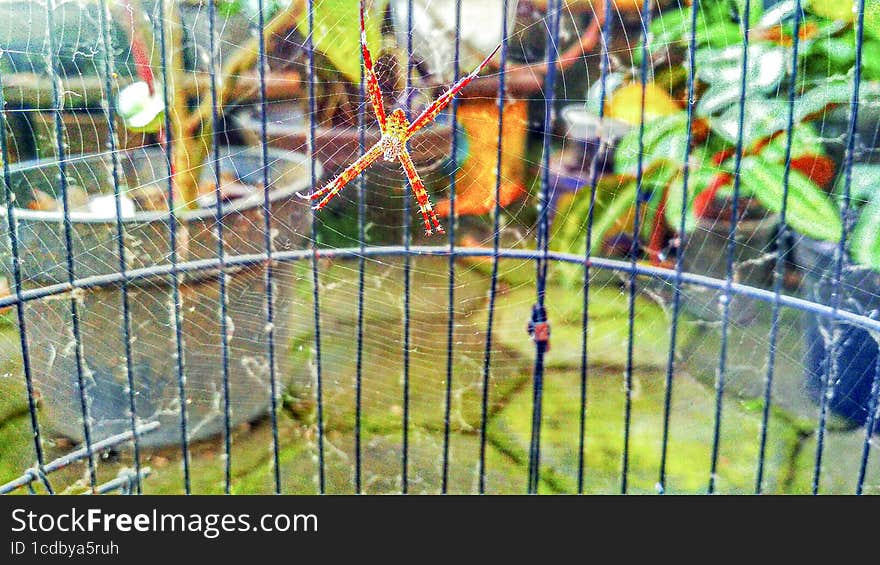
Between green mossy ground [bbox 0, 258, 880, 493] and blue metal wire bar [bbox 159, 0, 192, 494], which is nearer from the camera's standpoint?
blue metal wire bar [bbox 159, 0, 192, 494]

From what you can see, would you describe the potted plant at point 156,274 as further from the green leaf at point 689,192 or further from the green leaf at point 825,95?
the green leaf at point 825,95

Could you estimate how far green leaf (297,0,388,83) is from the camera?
5.97 ft

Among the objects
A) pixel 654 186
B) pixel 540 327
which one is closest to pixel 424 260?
pixel 654 186

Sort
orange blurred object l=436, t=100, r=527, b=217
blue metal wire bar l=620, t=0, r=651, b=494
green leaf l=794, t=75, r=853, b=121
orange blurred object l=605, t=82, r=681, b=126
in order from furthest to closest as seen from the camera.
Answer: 1. orange blurred object l=436, t=100, r=527, b=217
2. orange blurred object l=605, t=82, r=681, b=126
3. green leaf l=794, t=75, r=853, b=121
4. blue metal wire bar l=620, t=0, r=651, b=494

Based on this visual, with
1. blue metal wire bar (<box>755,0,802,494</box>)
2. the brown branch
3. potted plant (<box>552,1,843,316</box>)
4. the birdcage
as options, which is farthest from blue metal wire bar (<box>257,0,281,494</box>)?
potted plant (<box>552,1,843,316</box>)

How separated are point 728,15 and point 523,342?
1587mm

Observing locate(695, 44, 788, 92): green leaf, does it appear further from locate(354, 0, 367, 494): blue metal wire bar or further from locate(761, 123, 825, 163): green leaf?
locate(354, 0, 367, 494): blue metal wire bar

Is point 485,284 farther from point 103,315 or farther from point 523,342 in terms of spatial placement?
point 103,315

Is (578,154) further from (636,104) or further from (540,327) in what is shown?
(540,327)

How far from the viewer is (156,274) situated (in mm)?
2078

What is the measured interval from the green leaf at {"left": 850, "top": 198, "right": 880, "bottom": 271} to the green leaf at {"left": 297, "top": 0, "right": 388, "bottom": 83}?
163 centimetres

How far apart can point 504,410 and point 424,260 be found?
0.90 metres

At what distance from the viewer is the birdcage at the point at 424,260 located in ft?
6.02
